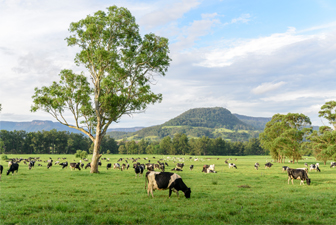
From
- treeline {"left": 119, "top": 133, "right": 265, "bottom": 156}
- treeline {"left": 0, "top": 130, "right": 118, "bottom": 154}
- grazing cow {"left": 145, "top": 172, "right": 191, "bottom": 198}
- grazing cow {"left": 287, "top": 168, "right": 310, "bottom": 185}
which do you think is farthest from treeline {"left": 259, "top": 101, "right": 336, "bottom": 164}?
treeline {"left": 0, "top": 130, "right": 118, "bottom": 154}

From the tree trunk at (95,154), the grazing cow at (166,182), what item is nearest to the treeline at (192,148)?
the tree trunk at (95,154)

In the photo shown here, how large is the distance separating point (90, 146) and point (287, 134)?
124103 mm

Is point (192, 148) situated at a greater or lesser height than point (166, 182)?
lesser

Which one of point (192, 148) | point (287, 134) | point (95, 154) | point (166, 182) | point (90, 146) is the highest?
point (287, 134)

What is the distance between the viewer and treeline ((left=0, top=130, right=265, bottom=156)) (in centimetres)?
13538

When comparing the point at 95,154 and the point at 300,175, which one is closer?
the point at 300,175

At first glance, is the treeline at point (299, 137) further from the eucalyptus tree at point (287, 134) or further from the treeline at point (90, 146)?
the treeline at point (90, 146)

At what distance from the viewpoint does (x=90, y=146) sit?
149375mm

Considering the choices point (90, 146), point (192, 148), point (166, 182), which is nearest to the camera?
point (166, 182)

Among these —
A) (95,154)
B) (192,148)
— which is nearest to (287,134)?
(95,154)

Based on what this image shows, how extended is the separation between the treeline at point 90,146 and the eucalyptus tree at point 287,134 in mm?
88861

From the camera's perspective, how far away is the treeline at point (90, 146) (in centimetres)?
13538

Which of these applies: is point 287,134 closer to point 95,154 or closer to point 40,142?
point 95,154

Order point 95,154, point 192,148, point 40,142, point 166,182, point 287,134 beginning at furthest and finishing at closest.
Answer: point 192,148
point 40,142
point 287,134
point 95,154
point 166,182
